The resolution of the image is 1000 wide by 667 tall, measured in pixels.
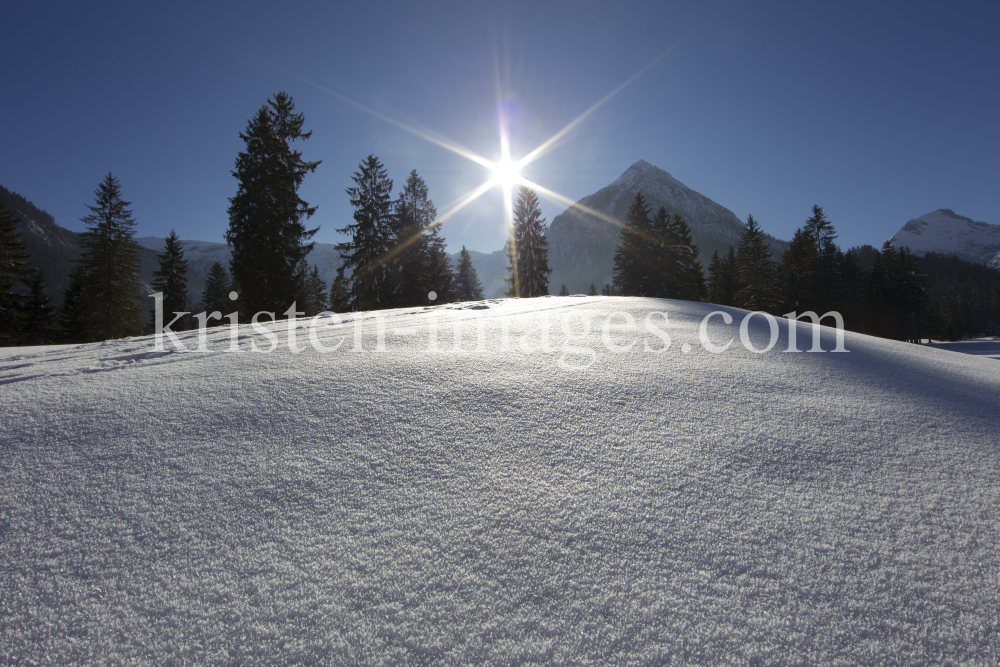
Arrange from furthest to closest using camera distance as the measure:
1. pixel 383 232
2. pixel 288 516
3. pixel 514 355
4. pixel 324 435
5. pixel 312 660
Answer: pixel 383 232
pixel 514 355
pixel 324 435
pixel 288 516
pixel 312 660

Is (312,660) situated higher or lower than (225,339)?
lower

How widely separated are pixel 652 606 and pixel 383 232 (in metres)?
21.7

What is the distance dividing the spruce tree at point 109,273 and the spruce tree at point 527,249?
20.2 metres

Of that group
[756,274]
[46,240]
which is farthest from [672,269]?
[46,240]

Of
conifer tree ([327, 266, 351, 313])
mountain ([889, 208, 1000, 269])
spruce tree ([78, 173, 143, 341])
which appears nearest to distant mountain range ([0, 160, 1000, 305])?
mountain ([889, 208, 1000, 269])

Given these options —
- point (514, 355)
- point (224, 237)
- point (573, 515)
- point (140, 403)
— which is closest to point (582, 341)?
point (514, 355)

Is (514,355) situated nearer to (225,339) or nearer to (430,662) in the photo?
(430,662)

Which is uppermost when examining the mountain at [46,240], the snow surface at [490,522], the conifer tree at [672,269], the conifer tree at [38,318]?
the mountain at [46,240]

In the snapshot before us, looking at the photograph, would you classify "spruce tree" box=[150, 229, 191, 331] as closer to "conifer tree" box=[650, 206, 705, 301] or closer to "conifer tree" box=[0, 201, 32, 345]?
"conifer tree" box=[0, 201, 32, 345]

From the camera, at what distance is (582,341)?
3.52 metres

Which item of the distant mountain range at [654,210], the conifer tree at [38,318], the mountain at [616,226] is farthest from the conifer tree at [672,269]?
the mountain at [616,226]

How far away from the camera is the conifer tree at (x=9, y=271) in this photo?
1611 centimetres

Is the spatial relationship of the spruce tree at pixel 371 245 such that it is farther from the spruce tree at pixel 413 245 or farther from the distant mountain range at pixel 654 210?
the distant mountain range at pixel 654 210

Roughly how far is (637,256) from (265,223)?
68.1 feet
